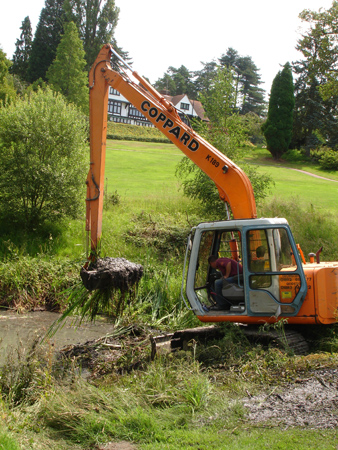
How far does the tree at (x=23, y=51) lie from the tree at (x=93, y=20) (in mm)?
11096

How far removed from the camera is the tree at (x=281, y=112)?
48031mm

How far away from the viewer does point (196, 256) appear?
26.8 feet

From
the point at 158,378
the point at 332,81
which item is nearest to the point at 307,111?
the point at 332,81

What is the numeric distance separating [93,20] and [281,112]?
26.9 m

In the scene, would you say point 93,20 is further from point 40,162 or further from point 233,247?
point 233,247

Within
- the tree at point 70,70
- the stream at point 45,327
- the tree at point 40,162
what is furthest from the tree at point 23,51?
the stream at point 45,327

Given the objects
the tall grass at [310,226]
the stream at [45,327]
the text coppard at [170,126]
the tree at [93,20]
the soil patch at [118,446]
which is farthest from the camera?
the tree at [93,20]

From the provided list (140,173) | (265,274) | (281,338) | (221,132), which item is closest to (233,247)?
(265,274)

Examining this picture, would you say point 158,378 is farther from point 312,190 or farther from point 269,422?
point 312,190

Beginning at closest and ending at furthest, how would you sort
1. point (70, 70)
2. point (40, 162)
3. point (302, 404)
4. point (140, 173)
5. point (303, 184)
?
1. point (302, 404)
2. point (40, 162)
3. point (303, 184)
4. point (140, 173)
5. point (70, 70)

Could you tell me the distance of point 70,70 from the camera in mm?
44688

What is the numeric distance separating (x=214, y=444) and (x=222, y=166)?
16.8 feet

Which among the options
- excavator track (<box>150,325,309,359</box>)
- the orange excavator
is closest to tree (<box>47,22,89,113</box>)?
the orange excavator

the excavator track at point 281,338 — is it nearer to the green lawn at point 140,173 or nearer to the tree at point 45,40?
the green lawn at point 140,173
